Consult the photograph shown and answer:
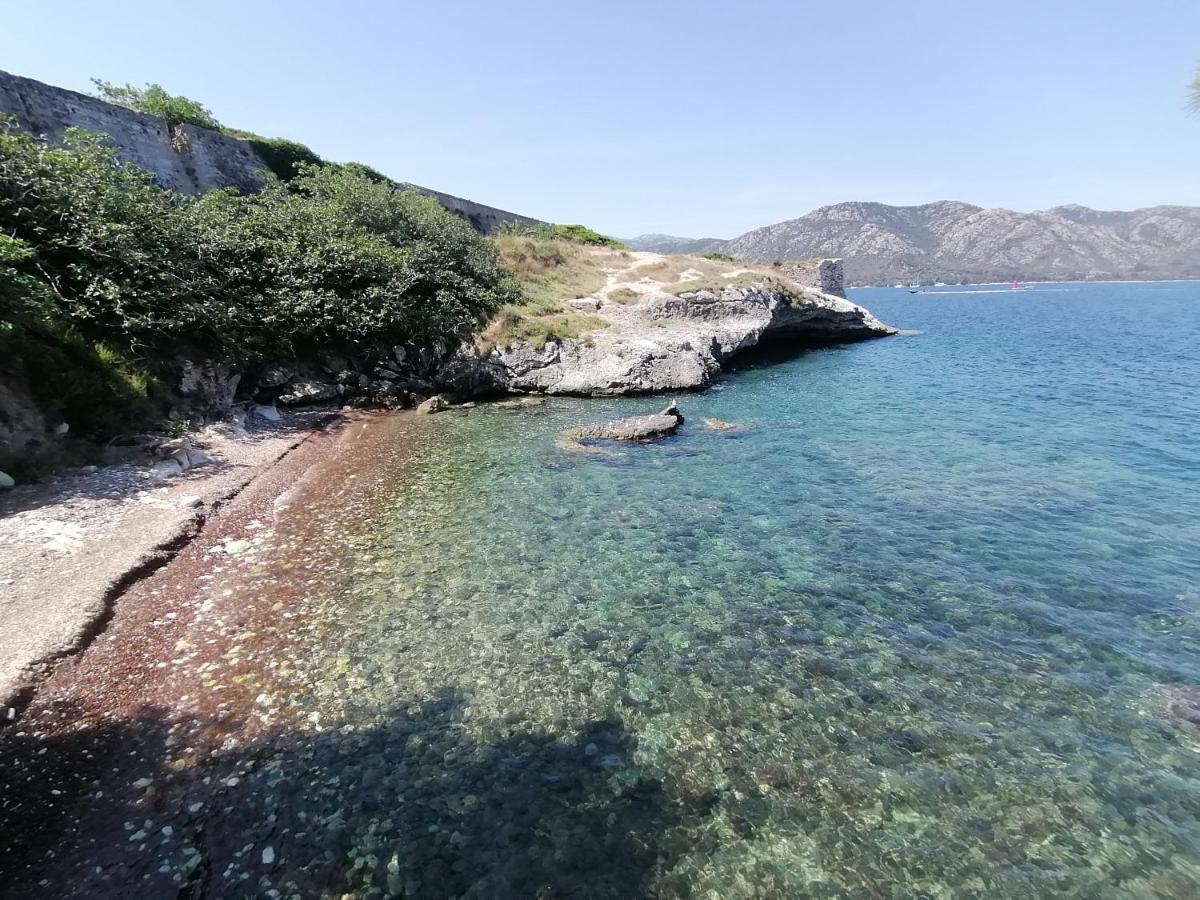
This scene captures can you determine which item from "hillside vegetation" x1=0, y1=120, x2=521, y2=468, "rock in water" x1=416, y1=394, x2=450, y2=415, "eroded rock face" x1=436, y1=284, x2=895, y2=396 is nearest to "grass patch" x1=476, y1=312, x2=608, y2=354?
"eroded rock face" x1=436, y1=284, x2=895, y2=396

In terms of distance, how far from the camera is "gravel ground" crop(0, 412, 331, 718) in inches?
328

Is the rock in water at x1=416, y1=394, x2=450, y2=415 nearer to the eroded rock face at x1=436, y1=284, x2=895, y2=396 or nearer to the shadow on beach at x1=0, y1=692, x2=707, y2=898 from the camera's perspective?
the eroded rock face at x1=436, y1=284, x2=895, y2=396

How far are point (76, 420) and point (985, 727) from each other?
2129 centimetres

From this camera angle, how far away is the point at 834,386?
99.1 feet

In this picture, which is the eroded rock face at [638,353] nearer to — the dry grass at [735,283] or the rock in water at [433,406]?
the dry grass at [735,283]

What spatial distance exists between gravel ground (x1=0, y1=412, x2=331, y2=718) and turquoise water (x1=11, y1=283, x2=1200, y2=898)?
2.28 metres

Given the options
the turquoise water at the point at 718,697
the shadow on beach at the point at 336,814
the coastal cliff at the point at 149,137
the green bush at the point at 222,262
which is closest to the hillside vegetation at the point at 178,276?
the green bush at the point at 222,262

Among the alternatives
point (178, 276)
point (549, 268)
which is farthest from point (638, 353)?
point (178, 276)

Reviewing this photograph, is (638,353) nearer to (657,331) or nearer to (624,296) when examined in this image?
(657,331)

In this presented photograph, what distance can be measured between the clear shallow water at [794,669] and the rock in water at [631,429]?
2421 mm

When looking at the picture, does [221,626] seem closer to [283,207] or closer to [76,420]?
[76,420]

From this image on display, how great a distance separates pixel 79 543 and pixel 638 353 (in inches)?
884

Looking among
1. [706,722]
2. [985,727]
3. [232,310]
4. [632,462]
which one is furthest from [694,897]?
[232,310]

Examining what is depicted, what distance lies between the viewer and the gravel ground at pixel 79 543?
8.33 m
